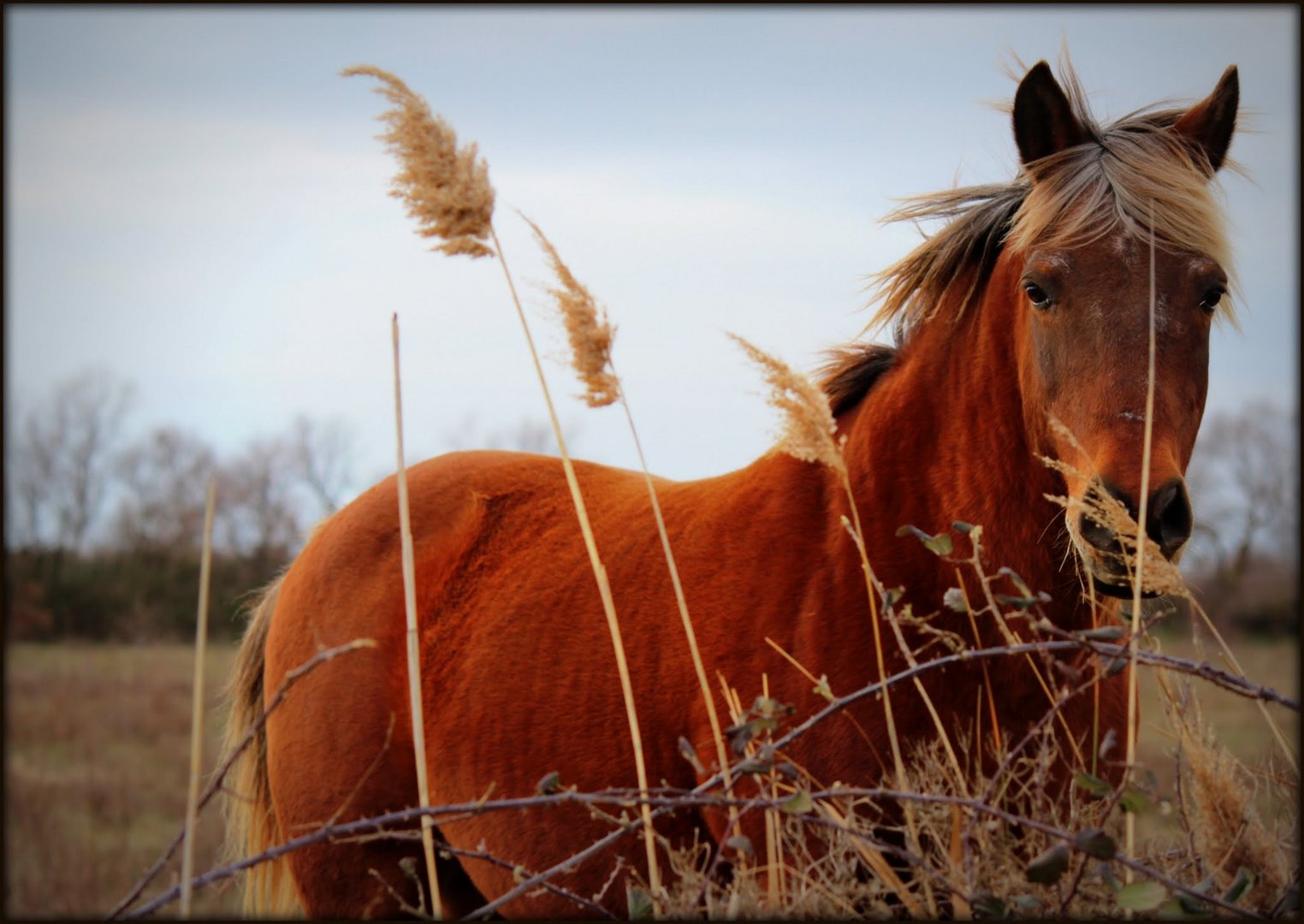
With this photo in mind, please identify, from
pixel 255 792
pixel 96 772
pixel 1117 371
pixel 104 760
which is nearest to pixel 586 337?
pixel 1117 371

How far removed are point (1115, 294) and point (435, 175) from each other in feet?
5.47

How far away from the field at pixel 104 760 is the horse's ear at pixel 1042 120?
13.5 ft

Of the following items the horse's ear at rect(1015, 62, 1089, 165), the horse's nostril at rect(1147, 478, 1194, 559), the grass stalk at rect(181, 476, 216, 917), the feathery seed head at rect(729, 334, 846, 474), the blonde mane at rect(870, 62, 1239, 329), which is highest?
the horse's ear at rect(1015, 62, 1089, 165)

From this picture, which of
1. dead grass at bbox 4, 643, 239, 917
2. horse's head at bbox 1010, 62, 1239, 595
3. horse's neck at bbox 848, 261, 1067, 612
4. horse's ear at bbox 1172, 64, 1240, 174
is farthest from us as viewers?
dead grass at bbox 4, 643, 239, 917

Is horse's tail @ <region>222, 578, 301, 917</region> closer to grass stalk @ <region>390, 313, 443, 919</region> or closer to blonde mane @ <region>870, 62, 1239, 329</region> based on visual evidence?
grass stalk @ <region>390, 313, 443, 919</region>

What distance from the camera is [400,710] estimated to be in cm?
366

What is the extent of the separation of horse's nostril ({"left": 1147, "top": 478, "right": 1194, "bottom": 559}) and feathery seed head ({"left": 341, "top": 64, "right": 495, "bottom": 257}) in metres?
1.69

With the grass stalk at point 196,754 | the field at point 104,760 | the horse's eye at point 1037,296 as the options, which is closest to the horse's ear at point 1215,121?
the horse's eye at point 1037,296

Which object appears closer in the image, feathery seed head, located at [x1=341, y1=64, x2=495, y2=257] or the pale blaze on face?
the pale blaze on face

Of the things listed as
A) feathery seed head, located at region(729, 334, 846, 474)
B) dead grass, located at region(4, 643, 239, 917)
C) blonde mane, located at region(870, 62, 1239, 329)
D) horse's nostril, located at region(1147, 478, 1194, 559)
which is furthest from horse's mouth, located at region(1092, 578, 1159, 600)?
dead grass, located at region(4, 643, 239, 917)

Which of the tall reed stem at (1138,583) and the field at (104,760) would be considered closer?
the tall reed stem at (1138,583)

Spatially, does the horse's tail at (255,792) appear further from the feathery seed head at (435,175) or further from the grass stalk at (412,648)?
the feathery seed head at (435,175)

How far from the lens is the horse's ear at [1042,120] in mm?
2607

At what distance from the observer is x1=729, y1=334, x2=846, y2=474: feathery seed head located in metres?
2.20
